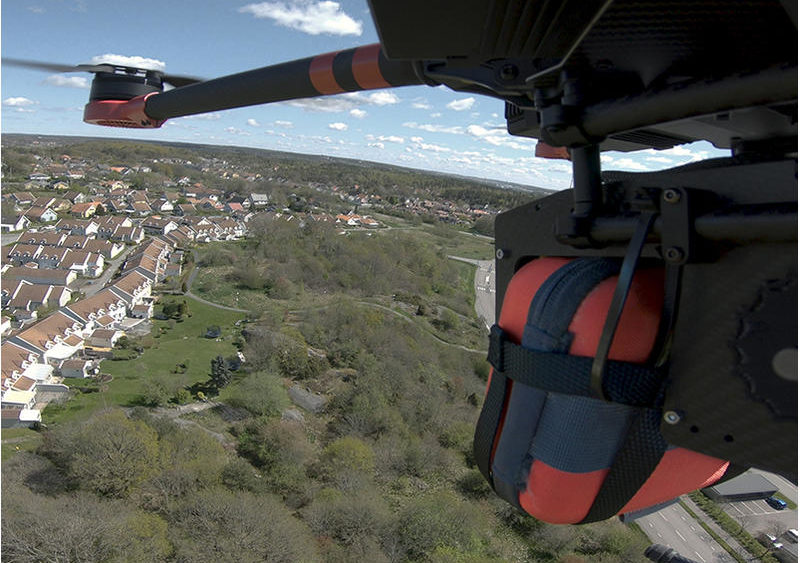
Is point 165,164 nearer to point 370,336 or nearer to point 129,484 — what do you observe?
point 370,336

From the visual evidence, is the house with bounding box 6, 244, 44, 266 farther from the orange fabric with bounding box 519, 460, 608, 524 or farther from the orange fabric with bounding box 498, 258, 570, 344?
the orange fabric with bounding box 519, 460, 608, 524

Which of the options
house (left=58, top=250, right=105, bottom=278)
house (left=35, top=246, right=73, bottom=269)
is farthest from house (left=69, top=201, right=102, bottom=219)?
house (left=35, top=246, right=73, bottom=269)

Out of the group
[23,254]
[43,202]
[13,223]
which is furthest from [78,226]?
[23,254]

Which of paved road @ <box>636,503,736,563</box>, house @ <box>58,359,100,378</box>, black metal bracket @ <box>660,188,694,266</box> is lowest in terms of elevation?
house @ <box>58,359,100,378</box>

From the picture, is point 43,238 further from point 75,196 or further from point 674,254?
point 674,254

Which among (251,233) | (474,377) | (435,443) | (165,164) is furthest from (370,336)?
(165,164)

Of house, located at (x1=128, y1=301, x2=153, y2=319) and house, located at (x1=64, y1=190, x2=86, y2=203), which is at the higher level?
house, located at (x1=64, y1=190, x2=86, y2=203)
